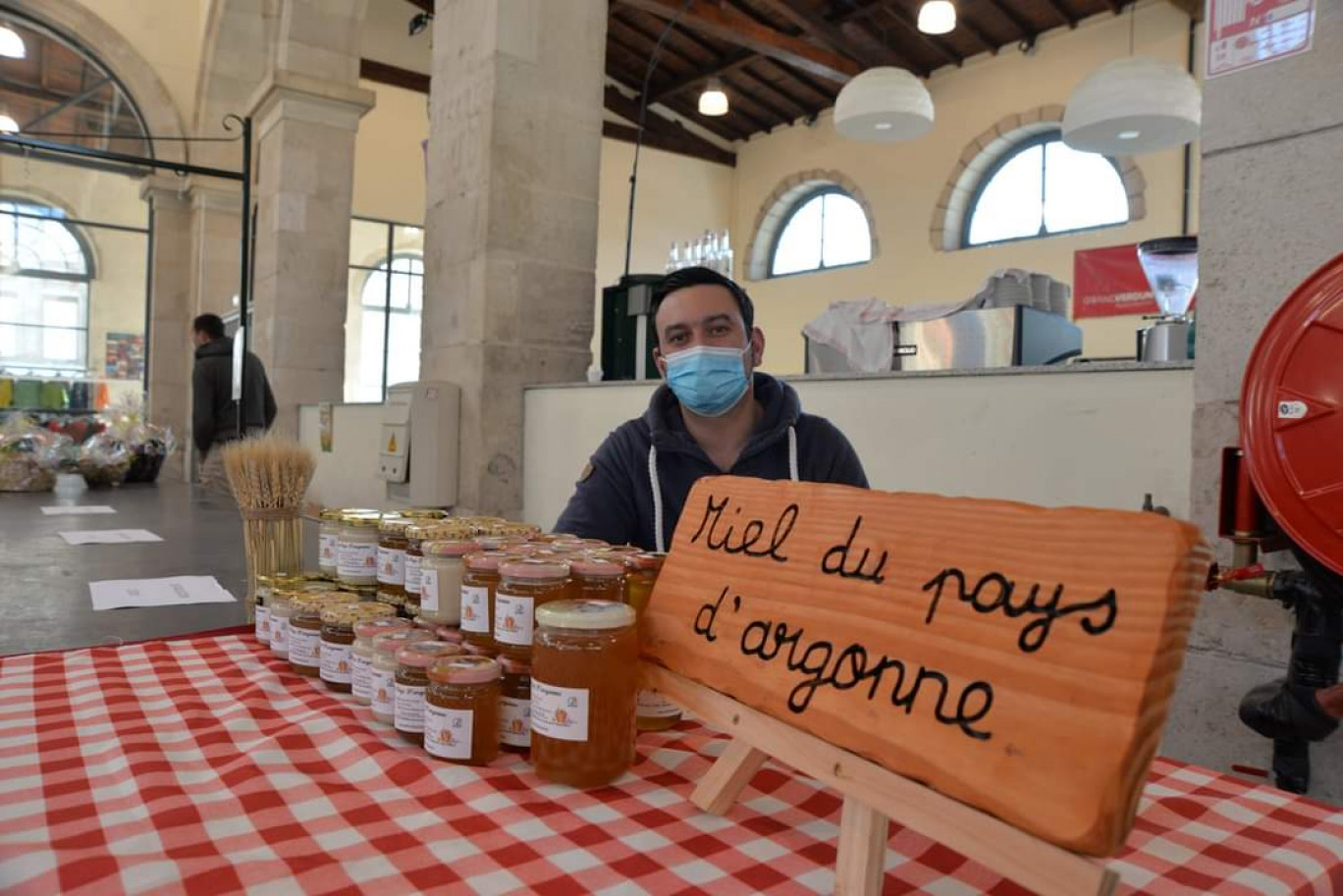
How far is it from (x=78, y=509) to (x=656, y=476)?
3534mm

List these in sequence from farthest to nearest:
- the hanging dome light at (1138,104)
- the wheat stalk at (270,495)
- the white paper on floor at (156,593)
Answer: the hanging dome light at (1138,104), the white paper on floor at (156,593), the wheat stalk at (270,495)

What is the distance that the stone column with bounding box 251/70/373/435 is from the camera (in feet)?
20.1

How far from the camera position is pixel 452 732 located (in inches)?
35.4

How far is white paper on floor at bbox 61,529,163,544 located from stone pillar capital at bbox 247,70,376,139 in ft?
12.6

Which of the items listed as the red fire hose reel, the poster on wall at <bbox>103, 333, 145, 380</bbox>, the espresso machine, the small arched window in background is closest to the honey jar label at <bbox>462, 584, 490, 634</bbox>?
the red fire hose reel

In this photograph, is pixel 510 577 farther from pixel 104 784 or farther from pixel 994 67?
pixel 994 67

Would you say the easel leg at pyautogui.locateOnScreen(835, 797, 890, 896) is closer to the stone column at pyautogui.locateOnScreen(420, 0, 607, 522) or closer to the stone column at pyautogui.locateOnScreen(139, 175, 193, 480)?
the stone column at pyautogui.locateOnScreen(420, 0, 607, 522)

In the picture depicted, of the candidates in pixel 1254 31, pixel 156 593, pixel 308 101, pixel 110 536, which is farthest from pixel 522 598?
pixel 308 101

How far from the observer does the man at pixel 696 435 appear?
6.01ft

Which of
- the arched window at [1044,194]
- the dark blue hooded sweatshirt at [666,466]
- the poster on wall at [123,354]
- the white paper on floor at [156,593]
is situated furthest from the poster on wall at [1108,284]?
the poster on wall at [123,354]

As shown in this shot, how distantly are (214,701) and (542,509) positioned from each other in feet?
9.18

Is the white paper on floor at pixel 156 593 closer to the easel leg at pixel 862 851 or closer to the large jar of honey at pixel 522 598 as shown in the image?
the large jar of honey at pixel 522 598

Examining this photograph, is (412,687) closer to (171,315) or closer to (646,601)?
(646,601)

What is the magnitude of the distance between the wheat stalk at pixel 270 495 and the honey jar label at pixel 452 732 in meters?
0.67
